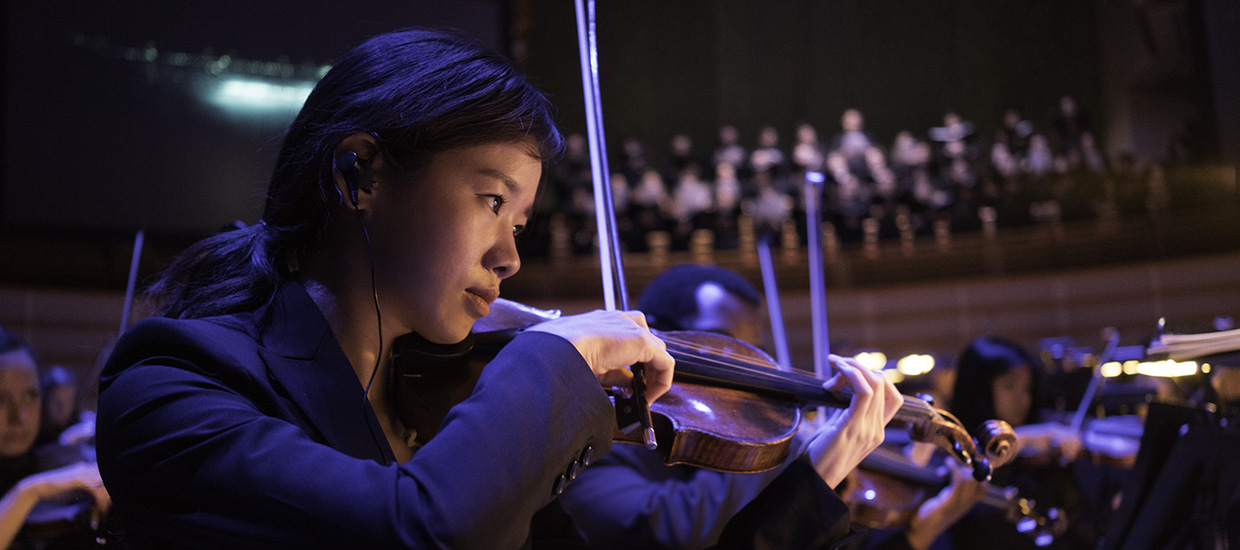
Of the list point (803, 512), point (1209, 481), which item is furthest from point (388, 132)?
point (1209, 481)

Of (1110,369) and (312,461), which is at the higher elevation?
(312,461)

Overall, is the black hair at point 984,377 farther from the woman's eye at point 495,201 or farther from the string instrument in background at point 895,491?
the woman's eye at point 495,201

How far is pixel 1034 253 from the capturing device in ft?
28.3

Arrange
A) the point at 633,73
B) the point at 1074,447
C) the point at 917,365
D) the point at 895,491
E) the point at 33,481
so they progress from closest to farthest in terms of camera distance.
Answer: the point at 33,481, the point at 895,491, the point at 1074,447, the point at 917,365, the point at 633,73

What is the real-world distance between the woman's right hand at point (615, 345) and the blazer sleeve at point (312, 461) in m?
0.03

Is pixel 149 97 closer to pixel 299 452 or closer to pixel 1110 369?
pixel 299 452

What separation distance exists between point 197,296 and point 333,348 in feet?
0.74

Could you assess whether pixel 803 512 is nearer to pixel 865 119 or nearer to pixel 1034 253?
pixel 1034 253

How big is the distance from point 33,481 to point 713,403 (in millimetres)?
1624

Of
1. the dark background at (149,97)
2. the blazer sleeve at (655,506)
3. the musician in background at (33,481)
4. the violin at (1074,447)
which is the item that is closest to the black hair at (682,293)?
the blazer sleeve at (655,506)

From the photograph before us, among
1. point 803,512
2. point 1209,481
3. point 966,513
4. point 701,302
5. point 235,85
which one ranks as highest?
point 235,85

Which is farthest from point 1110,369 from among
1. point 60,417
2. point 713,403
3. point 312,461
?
point 60,417

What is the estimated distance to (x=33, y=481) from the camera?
1918 millimetres

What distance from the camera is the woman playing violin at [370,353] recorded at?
0.74 metres
